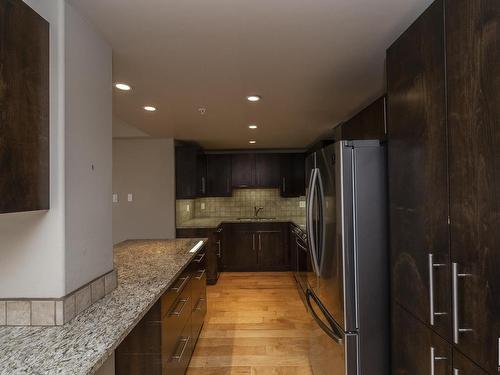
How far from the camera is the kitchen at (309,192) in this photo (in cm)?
102

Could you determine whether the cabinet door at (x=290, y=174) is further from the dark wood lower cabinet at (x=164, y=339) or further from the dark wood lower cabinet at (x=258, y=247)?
the dark wood lower cabinet at (x=164, y=339)

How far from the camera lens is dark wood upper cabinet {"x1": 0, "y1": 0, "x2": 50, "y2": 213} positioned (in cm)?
100

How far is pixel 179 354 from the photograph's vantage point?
2.14 meters

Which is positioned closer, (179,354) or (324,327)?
(324,327)

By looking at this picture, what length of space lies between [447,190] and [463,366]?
A: 0.61 m

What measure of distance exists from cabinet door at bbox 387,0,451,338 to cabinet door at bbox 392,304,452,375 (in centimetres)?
5

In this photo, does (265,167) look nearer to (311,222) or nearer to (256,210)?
(256,210)

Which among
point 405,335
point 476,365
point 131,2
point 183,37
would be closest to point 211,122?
point 183,37

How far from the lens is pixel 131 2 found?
1.36m

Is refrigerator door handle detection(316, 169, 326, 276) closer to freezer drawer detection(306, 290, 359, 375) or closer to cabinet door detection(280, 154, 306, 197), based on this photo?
freezer drawer detection(306, 290, 359, 375)

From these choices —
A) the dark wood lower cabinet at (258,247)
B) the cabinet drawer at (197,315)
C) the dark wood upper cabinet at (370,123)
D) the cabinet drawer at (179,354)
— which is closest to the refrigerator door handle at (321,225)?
the dark wood upper cabinet at (370,123)

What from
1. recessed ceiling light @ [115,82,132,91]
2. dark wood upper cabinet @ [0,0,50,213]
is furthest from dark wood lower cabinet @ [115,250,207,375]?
recessed ceiling light @ [115,82,132,91]

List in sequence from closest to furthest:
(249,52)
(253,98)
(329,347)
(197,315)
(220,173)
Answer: (249,52) < (329,347) < (253,98) < (197,315) < (220,173)

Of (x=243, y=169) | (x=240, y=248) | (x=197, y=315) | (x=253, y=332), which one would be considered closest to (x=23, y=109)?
(x=197, y=315)
